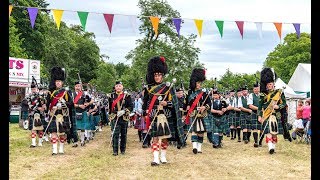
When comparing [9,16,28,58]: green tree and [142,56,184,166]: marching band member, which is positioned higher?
[9,16,28,58]: green tree

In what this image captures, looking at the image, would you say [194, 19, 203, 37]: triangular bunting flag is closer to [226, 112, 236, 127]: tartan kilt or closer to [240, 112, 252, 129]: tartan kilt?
[240, 112, 252, 129]: tartan kilt

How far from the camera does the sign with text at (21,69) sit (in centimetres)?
2783

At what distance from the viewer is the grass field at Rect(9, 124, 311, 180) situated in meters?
8.65

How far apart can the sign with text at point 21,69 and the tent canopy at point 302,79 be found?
15.3m

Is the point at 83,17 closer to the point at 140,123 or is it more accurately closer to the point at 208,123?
the point at 140,123

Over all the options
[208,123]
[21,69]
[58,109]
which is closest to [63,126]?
[58,109]

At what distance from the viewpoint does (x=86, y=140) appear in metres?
15.5

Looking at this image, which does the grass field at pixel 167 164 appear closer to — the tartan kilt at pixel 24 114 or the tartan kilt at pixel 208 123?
the tartan kilt at pixel 208 123

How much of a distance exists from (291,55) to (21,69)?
31.4m

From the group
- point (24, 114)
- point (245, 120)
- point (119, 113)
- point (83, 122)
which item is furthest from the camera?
point (24, 114)

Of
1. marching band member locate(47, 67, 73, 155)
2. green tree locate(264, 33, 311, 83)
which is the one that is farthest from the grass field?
green tree locate(264, 33, 311, 83)

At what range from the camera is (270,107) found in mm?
11859

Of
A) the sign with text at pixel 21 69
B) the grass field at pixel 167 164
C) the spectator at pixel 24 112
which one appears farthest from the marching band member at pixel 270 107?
the sign with text at pixel 21 69
